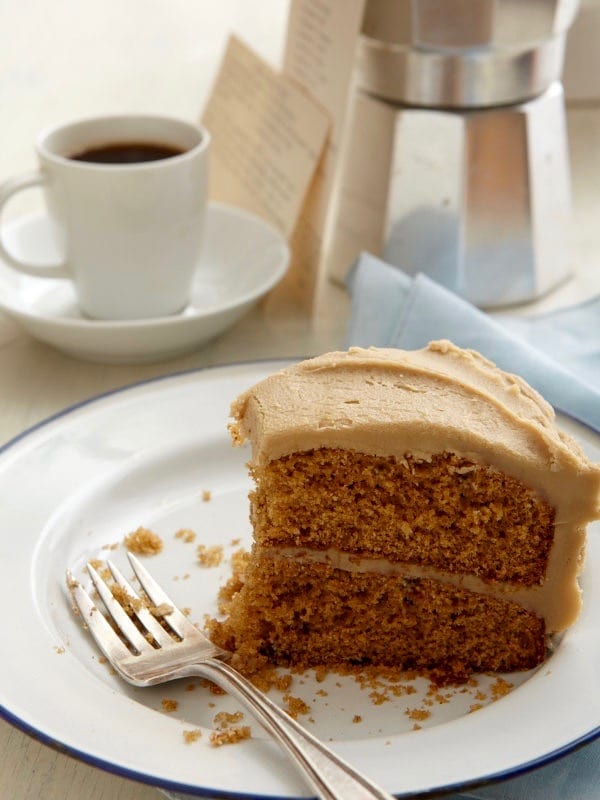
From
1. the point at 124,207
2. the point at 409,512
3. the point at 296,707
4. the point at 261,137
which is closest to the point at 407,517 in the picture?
the point at 409,512

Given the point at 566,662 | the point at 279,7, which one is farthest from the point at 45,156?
the point at 279,7

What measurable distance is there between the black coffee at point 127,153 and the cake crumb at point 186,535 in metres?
0.70

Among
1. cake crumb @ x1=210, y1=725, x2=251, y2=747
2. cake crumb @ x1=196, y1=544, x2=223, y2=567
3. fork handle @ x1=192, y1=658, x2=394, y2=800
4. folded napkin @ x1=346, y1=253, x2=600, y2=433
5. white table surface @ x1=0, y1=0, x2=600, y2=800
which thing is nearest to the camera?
fork handle @ x1=192, y1=658, x2=394, y2=800

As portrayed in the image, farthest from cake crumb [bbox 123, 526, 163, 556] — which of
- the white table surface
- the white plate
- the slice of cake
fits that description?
the white table surface

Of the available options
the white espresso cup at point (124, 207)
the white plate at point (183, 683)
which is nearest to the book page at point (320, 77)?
the white espresso cup at point (124, 207)

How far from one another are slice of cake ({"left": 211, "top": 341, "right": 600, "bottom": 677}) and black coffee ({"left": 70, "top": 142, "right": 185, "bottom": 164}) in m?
0.73

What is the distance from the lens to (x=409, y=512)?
1.14 metres

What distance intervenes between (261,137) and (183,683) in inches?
45.6

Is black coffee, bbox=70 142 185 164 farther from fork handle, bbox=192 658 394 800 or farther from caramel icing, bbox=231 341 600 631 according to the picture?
fork handle, bbox=192 658 394 800

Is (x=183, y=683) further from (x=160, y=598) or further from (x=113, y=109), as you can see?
(x=113, y=109)

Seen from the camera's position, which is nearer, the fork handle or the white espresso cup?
the fork handle

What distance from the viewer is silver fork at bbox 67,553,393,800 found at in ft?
2.88

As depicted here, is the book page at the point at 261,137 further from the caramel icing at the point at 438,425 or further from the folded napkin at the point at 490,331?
the caramel icing at the point at 438,425

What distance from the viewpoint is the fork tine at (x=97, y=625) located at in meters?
1.13
